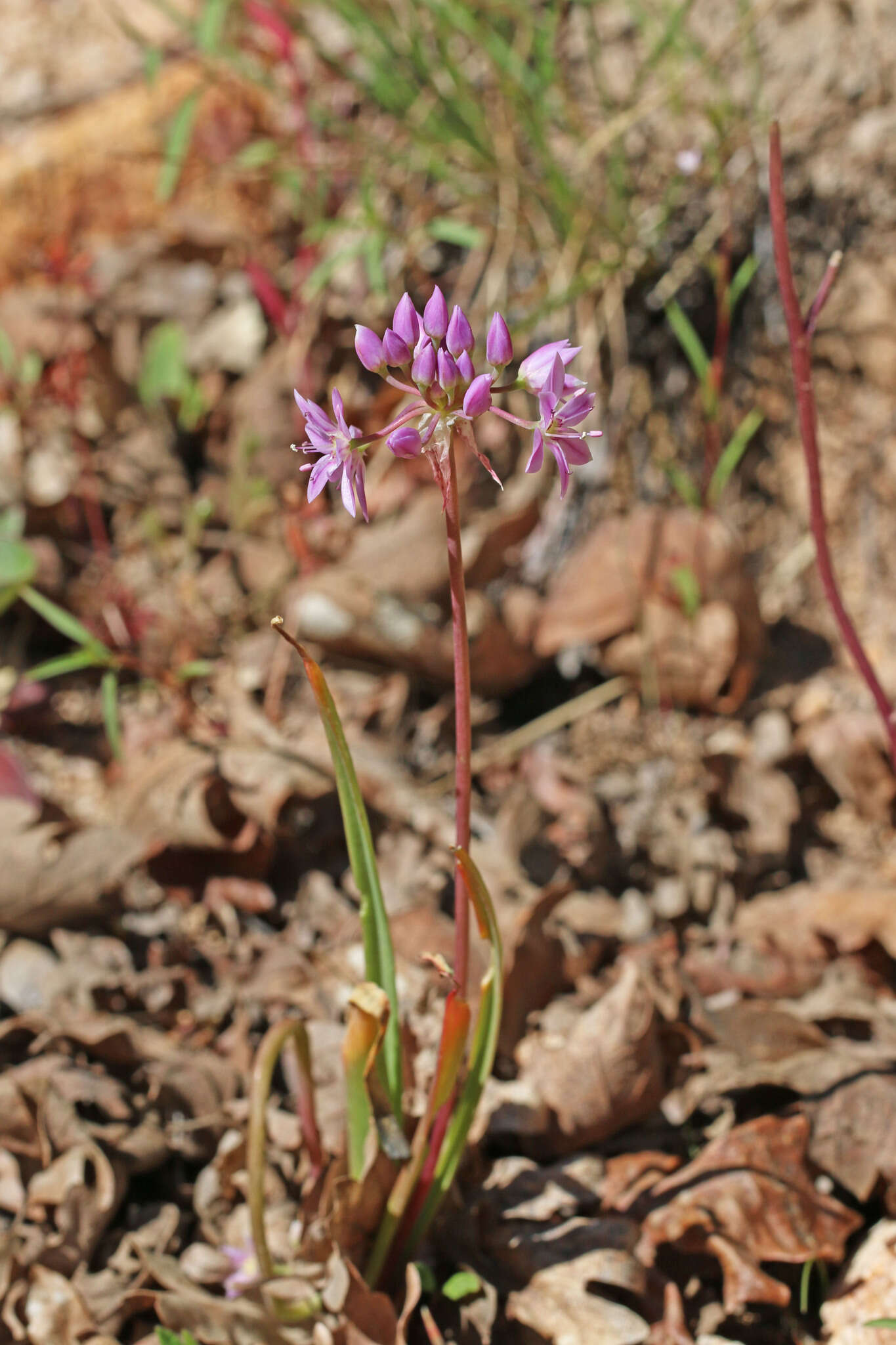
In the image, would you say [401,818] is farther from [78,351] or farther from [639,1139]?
[78,351]

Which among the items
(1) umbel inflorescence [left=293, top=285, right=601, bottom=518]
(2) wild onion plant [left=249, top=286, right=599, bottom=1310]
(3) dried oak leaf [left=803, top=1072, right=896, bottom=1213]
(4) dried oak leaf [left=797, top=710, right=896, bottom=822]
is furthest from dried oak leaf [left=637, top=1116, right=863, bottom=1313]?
(1) umbel inflorescence [left=293, top=285, right=601, bottom=518]

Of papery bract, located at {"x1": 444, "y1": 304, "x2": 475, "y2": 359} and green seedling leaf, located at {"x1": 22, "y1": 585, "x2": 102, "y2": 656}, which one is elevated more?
papery bract, located at {"x1": 444, "y1": 304, "x2": 475, "y2": 359}

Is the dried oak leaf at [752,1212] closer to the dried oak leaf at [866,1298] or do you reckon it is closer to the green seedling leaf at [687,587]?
the dried oak leaf at [866,1298]

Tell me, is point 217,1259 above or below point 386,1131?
below

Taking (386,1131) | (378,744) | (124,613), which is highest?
(124,613)

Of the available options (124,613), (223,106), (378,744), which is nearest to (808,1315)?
(378,744)

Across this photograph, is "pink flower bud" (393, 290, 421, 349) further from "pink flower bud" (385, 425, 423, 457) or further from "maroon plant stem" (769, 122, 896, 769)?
"maroon plant stem" (769, 122, 896, 769)
